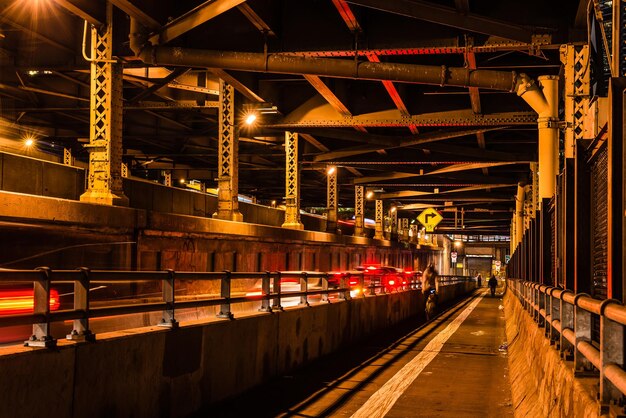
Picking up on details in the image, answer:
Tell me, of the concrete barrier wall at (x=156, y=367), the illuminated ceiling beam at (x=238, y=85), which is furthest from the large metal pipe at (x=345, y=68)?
the concrete barrier wall at (x=156, y=367)

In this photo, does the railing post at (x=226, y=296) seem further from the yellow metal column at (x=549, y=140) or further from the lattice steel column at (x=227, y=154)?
the lattice steel column at (x=227, y=154)

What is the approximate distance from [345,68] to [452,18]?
3.52 meters

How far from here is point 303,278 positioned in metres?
15.1

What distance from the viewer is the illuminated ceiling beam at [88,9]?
56.5 feet

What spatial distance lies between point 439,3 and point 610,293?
14.0 meters

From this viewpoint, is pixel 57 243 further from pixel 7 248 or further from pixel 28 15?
pixel 28 15

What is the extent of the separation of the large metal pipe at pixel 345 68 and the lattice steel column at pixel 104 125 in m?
1.23

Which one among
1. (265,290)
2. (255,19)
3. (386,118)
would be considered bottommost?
(265,290)

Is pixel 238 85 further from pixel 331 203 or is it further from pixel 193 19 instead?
pixel 331 203

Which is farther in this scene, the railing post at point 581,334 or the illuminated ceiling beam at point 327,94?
the illuminated ceiling beam at point 327,94

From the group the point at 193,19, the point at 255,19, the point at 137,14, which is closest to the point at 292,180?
the point at 255,19

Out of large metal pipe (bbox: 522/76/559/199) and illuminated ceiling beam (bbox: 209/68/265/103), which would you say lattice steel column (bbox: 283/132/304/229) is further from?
large metal pipe (bbox: 522/76/559/199)

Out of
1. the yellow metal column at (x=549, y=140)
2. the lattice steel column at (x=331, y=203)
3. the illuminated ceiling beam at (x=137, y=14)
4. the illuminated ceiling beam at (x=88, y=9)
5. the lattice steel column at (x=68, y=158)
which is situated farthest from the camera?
the lattice steel column at (x=331, y=203)

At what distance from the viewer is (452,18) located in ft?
57.8
